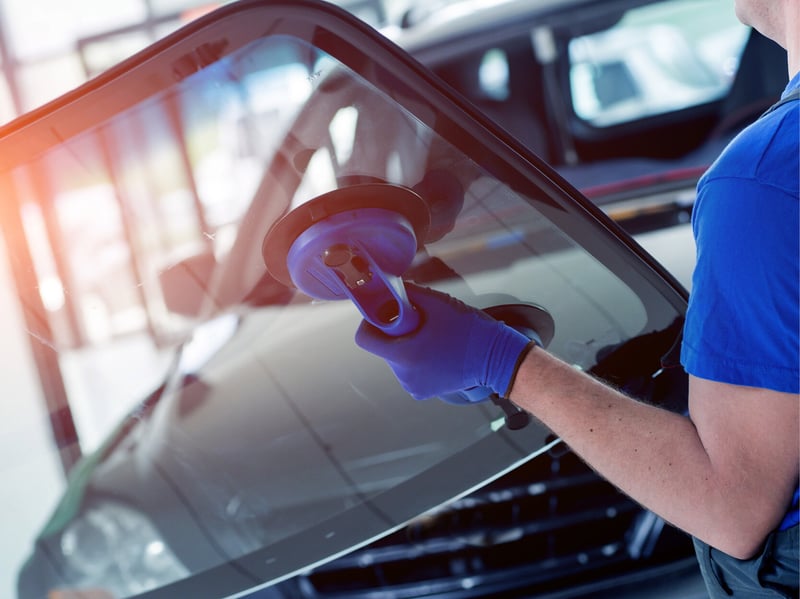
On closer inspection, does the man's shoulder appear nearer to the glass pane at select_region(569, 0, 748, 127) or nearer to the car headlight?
the car headlight

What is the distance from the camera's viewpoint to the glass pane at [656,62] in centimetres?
291

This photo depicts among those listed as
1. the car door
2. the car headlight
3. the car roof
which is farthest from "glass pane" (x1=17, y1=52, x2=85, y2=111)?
the car headlight

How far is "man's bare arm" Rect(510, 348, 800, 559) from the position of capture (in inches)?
33.4

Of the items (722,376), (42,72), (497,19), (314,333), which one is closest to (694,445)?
(722,376)

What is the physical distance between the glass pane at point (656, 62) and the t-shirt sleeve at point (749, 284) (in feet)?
7.29

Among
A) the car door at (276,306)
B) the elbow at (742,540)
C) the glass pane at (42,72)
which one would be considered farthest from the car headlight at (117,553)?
the glass pane at (42,72)

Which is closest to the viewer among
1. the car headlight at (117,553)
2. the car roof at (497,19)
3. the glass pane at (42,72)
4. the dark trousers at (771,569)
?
the dark trousers at (771,569)

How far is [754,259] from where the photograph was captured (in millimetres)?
813

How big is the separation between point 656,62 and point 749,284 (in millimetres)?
2451

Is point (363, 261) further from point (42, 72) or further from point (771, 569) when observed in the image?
point (42, 72)

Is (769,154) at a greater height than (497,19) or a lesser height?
lesser

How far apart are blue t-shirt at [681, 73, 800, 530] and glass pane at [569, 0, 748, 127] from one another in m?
2.20

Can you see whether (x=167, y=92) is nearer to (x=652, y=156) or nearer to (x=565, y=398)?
(x=565, y=398)

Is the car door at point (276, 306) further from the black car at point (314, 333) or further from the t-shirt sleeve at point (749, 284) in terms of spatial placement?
the t-shirt sleeve at point (749, 284)
